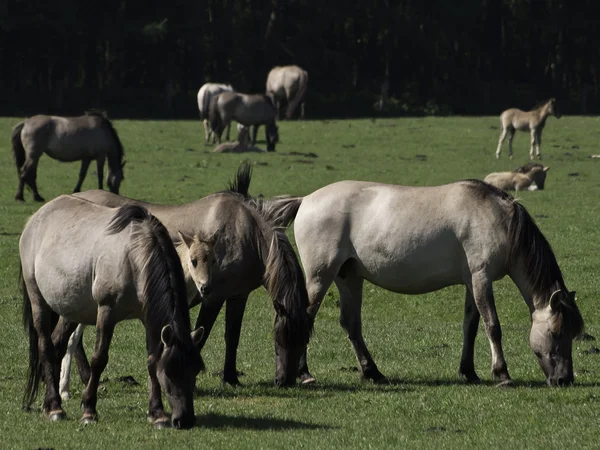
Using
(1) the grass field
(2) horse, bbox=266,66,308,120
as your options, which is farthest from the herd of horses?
(2) horse, bbox=266,66,308,120

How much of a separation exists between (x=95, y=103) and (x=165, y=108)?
315cm

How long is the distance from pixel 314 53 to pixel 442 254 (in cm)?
4771

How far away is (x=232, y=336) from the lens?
36.3 feet

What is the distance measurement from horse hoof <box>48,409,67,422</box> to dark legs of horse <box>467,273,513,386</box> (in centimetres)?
400

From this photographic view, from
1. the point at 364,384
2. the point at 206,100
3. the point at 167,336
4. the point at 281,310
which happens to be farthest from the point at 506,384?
the point at 206,100

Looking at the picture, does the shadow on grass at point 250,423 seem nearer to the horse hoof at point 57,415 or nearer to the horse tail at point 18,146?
the horse hoof at point 57,415

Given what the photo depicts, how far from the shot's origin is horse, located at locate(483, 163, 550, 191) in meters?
28.0

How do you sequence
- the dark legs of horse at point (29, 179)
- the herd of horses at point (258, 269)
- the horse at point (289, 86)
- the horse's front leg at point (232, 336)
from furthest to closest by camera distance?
the horse at point (289, 86) → the dark legs of horse at point (29, 179) → the horse's front leg at point (232, 336) → the herd of horses at point (258, 269)

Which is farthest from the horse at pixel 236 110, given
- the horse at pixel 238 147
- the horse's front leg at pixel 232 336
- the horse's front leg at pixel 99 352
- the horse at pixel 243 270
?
the horse's front leg at pixel 99 352

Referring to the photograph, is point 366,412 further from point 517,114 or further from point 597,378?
point 517,114

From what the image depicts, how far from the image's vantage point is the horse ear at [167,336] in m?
8.39

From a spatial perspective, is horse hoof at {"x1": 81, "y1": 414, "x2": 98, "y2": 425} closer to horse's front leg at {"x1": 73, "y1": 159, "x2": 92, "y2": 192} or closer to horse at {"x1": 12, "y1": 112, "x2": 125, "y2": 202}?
horse at {"x1": 12, "y1": 112, "x2": 125, "y2": 202}

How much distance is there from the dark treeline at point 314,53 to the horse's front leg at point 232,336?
40045mm

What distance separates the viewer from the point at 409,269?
11312mm
